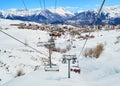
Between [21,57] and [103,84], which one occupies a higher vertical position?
[21,57]

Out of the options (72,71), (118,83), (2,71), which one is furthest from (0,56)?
(118,83)

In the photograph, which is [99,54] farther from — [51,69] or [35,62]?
[51,69]

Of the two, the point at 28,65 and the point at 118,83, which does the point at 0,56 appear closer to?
the point at 28,65

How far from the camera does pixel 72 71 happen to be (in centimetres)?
2889

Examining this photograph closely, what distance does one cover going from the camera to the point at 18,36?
82.3 metres

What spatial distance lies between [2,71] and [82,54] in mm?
26241

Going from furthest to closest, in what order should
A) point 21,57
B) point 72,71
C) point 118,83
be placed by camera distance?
point 21,57, point 72,71, point 118,83

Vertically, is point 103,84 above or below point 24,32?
below

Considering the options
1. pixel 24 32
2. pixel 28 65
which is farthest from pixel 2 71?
pixel 24 32

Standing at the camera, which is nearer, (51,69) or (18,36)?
(51,69)

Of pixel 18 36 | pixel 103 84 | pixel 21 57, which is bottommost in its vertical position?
pixel 103 84

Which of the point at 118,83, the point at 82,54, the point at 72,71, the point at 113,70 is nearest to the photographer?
the point at 118,83

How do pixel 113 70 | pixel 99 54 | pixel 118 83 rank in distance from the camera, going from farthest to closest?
pixel 99 54 → pixel 113 70 → pixel 118 83

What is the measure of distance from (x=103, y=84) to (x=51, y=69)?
3.93 meters
